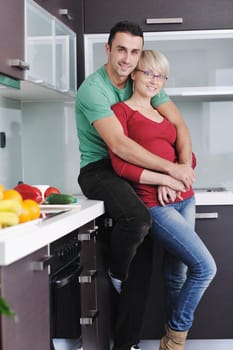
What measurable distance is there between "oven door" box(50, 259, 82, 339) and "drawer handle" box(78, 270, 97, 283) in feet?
0.23

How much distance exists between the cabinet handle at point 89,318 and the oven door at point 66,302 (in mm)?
63

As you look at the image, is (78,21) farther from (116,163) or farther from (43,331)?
(43,331)

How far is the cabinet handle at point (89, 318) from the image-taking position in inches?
97.7

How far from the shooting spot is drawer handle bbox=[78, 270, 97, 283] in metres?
2.45

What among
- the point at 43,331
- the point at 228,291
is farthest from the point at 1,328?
the point at 228,291

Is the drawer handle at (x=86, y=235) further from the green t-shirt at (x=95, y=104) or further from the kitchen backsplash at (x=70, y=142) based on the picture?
the kitchen backsplash at (x=70, y=142)

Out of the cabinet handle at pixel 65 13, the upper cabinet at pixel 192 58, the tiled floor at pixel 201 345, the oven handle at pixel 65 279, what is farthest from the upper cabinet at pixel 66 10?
the tiled floor at pixel 201 345

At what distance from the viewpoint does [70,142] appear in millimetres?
3951

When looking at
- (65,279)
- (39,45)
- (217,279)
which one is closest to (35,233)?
(65,279)

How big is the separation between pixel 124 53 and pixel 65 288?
1090mm

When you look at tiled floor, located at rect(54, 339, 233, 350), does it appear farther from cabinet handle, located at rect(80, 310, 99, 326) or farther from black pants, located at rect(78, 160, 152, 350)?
cabinet handle, located at rect(80, 310, 99, 326)

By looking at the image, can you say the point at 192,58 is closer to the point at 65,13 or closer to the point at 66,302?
the point at 65,13

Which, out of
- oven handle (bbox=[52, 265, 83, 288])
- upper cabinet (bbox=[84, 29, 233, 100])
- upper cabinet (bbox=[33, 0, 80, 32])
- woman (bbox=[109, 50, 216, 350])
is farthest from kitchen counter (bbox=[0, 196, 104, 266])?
upper cabinet (bbox=[84, 29, 233, 100])

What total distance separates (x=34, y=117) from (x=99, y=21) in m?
0.64
